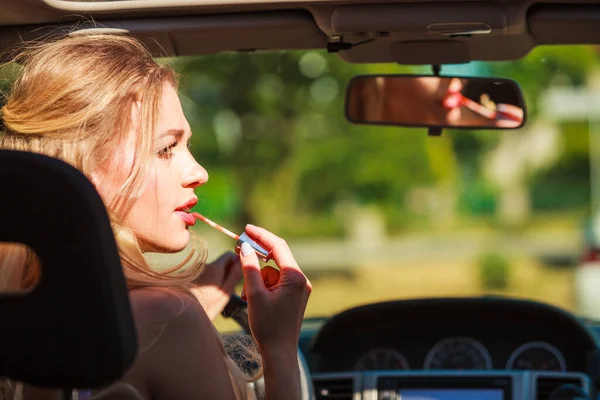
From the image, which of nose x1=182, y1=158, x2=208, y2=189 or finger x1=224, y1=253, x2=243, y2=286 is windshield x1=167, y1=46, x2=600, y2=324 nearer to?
finger x1=224, y1=253, x2=243, y2=286

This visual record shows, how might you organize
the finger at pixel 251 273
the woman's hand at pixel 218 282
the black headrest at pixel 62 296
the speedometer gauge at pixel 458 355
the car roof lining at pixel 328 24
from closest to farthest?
the black headrest at pixel 62 296
the finger at pixel 251 273
the car roof lining at pixel 328 24
the woman's hand at pixel 218 282
the speedometer gauge at pixel 458 355

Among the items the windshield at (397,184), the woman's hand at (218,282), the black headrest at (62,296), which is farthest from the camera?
the windshield at (397,184)

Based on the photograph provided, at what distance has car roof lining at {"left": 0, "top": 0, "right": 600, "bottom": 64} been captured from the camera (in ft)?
9.06

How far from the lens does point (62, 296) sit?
4.98 ft

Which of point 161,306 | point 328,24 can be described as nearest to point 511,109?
point 328,24

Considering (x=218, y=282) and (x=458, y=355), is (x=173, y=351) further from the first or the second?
(x=458, y=355)

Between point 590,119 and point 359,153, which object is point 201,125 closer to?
point 359,153

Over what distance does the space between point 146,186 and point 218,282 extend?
0.79 meters

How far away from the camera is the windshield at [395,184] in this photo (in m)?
19.3

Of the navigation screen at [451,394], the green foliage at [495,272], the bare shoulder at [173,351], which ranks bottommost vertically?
the green foliage at [495,272]

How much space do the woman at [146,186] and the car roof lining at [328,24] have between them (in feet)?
1.42

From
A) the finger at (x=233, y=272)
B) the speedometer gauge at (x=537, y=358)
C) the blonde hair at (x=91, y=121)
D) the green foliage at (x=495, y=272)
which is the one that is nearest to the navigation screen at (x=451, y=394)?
the speedometer gauge at (x=537, y=358)

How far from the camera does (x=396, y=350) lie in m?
4.79

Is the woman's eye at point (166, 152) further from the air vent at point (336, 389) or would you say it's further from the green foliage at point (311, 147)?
the green foliage at point (311, 147)
